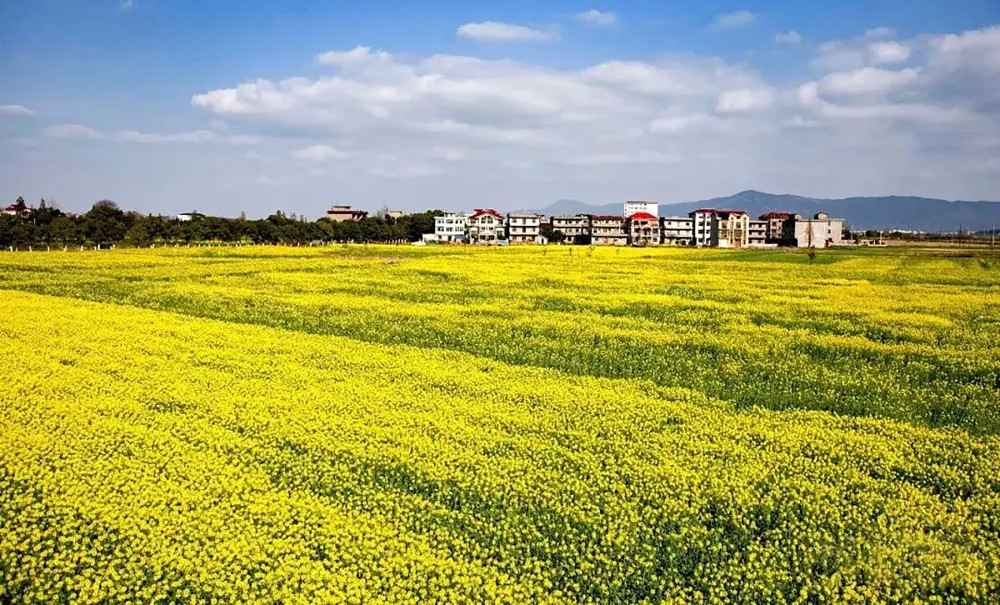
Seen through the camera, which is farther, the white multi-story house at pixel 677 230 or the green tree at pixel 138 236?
the white multi-story house at pixel 677 230

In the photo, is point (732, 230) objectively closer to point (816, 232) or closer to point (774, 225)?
point (816, 232)

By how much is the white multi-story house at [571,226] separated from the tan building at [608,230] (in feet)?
4.25

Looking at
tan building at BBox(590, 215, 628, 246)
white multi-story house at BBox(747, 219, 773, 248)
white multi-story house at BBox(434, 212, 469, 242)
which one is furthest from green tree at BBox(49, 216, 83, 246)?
white multi-story house at BBox(747, 219, 773, 248)

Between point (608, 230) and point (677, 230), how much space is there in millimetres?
15576

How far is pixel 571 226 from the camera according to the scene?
147125 mm

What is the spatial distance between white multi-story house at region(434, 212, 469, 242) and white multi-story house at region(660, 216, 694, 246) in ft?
139

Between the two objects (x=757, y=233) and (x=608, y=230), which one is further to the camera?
(x=757, y=233)

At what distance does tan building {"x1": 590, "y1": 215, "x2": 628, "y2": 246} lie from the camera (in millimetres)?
145125

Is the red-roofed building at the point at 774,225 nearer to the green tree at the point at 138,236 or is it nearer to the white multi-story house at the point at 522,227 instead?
the white multi-story house at the point at 522,227

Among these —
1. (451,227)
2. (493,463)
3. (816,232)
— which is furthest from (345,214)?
(493,463)

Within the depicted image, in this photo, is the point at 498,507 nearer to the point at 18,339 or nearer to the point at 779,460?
the point at 779,460

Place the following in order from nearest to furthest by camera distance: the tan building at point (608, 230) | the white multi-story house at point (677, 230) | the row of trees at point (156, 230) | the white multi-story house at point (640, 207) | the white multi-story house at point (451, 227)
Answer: the row of trees at point (156, 230) → the white multi-story house at point (451, 227) → the tan building at point (608, 230) → the white multi-story house at point (677, 230) → the white multi-story house at point (640, 207)

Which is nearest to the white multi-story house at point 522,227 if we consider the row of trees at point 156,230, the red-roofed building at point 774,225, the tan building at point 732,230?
the row of trees at point 156,230

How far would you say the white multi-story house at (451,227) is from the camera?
142 metres
